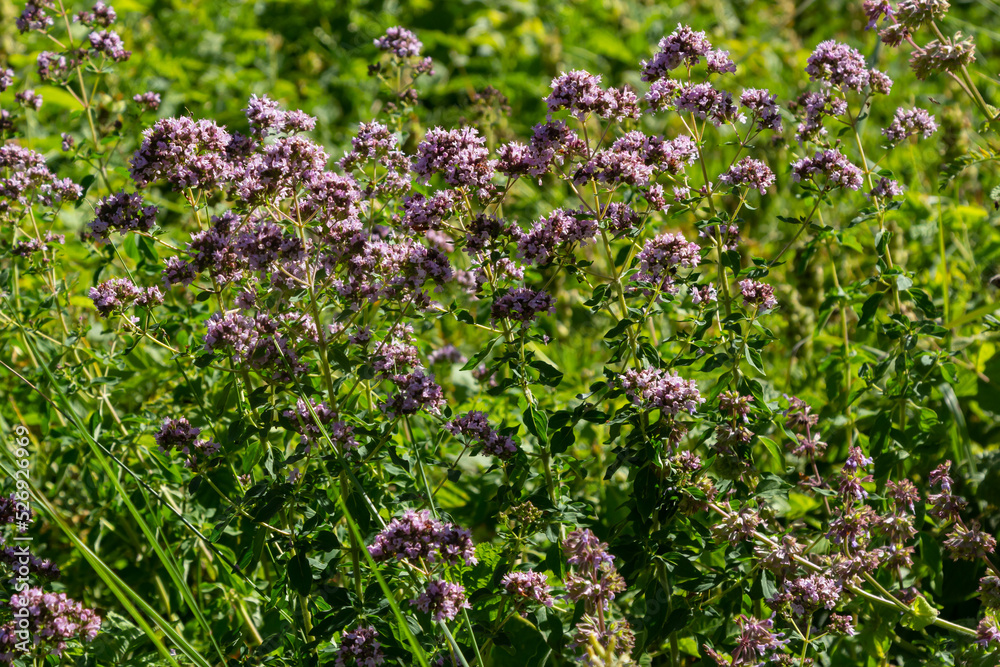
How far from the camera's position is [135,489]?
3.65 metres

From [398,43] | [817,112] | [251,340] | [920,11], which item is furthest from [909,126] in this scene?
[251,340]

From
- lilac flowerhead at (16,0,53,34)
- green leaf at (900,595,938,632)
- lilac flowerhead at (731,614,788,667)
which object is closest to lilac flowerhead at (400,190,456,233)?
lilac flowerhead at (731,614,788,667)

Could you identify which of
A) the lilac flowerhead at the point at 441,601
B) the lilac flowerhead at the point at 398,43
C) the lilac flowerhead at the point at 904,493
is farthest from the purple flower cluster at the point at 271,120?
the lilac flowerhead at the point at 904,493

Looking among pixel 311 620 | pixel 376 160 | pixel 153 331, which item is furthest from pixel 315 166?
pixel 311 620

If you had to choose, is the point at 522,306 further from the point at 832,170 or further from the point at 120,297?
the point at 120,297

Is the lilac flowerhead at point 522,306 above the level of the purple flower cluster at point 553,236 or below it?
below

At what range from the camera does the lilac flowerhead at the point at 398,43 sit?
3932mm

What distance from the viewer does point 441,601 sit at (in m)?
2.52

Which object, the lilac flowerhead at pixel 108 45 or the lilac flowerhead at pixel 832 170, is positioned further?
the lilac flowerhead at pixel 108 45

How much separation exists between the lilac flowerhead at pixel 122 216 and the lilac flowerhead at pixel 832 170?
223cm

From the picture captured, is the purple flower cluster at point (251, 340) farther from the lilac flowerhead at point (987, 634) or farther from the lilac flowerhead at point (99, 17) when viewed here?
the lilac flowerhead at point (987, 634)

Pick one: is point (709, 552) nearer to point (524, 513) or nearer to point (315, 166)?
point (524, 513)

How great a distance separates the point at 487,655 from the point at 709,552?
853 millimetres

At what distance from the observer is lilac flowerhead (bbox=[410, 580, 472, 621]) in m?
2.49
